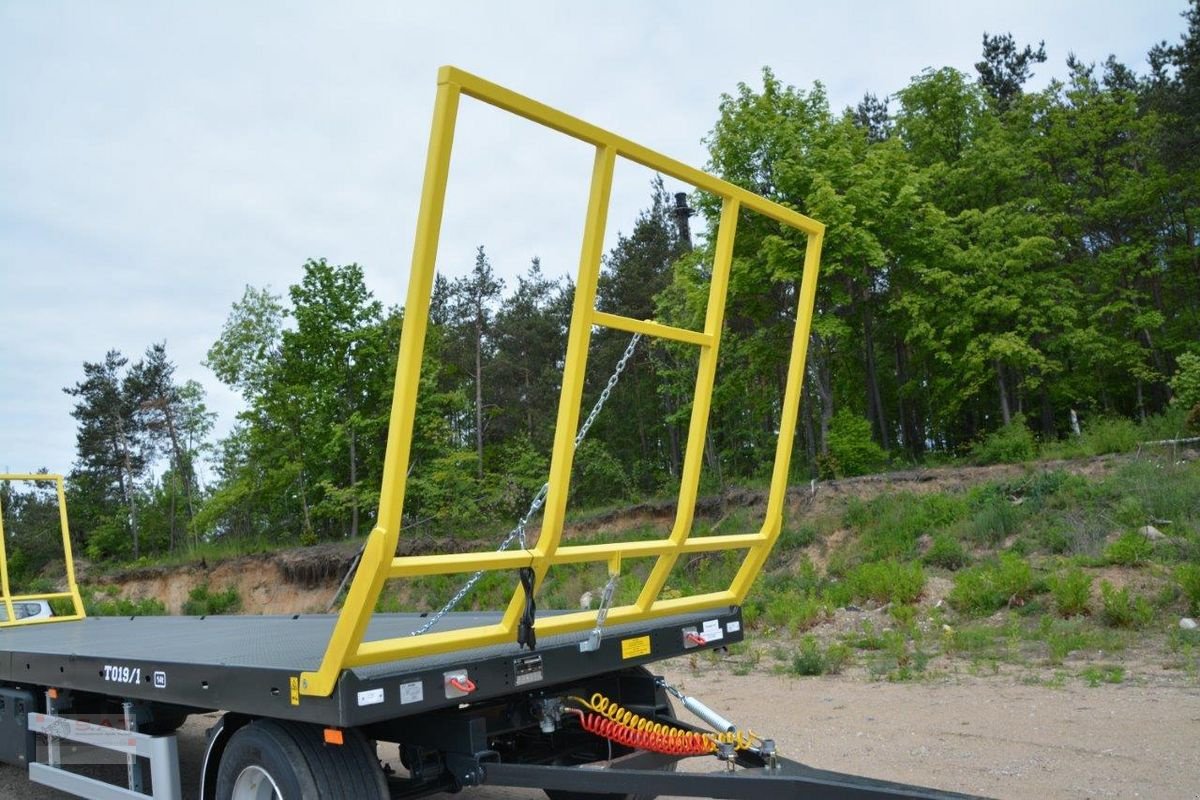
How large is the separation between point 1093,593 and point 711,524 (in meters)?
9.52

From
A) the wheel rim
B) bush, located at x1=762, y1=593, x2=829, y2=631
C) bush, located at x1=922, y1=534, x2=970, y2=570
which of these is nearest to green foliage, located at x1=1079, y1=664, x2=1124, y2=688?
bush, located at x1=762, y1=593, x2=829, y2=631

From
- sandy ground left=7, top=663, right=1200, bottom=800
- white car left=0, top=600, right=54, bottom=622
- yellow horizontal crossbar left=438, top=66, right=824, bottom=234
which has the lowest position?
white car left=0, top=600, right=54, bottom=622

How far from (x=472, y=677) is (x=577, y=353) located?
131 cm

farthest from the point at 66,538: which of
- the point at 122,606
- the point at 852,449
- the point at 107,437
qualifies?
the point at 107,437

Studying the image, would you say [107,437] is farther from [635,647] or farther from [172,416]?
[635,647]

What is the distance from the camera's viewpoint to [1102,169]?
105 feet

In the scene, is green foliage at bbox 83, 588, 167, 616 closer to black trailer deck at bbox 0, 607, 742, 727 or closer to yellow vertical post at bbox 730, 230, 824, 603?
black trailer deck at bbox 0, 607, 742, 727

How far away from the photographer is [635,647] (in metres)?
4.39

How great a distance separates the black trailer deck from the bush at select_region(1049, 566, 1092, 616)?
9.67 meters

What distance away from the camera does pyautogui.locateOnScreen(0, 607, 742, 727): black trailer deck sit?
340 centimetres

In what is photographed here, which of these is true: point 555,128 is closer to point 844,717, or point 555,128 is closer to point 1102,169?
point 844,717

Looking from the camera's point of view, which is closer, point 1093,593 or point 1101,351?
point 1093,593

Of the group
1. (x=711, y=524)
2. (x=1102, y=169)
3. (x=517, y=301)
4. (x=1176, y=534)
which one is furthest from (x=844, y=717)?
(x=517, y=301)

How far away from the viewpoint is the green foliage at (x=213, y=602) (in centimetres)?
2803
